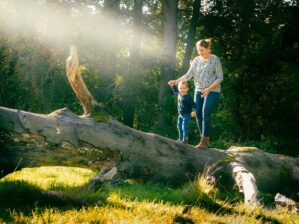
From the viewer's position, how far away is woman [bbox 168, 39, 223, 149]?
20.9 ft

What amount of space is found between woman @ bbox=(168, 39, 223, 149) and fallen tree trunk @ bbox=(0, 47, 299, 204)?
1.69 ft

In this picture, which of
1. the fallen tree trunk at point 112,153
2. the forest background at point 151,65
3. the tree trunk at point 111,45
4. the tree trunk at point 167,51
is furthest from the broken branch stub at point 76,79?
the tree trunk at point 111,45

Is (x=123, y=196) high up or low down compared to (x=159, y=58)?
down

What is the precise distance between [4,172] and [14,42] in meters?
8.43

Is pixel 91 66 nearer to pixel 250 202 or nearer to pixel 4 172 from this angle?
pixel 4 172

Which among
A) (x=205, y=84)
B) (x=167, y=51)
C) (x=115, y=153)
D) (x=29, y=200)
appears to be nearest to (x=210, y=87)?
(x=205, y=84)

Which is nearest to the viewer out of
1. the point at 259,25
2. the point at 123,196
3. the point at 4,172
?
the point at 123,196

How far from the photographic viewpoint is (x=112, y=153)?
557cm

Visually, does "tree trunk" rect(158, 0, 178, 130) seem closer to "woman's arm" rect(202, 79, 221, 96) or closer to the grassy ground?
"woman's arm" rect(202, 79, 221, 96)

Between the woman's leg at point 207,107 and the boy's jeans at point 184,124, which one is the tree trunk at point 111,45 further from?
the woman's leg at point 207,107

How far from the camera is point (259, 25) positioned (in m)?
12.2

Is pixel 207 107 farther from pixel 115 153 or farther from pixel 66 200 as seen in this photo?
pixel 66 200

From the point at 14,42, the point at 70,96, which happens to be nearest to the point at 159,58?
the point at 70,96

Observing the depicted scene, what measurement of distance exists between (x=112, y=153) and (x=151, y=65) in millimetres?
9724
